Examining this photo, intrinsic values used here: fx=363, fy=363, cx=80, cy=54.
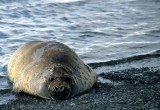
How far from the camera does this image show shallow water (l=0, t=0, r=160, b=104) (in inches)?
363

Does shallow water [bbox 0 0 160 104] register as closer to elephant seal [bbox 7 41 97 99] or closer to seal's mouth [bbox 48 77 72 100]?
elephant seal [bbox 7 41 97 99]

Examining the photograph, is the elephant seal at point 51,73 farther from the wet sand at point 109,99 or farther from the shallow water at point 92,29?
the shallow water at point 92,29

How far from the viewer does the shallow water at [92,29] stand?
30.3 ft

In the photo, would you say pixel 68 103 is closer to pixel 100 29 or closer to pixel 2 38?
pixel 2 38

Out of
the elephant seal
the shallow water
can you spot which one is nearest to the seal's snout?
the elephant seal

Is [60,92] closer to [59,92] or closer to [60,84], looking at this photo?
[59,92]

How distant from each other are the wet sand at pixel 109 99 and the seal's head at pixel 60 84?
11 centimetres

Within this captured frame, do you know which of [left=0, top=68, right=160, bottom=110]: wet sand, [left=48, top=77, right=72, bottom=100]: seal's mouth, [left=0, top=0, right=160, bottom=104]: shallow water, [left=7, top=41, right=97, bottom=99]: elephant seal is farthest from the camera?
[left=0, top=0, right=160, bottom=104]: shallow water

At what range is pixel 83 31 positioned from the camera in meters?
12.5

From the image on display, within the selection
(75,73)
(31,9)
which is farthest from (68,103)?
(31,9)

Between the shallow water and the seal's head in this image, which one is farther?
the shallow water

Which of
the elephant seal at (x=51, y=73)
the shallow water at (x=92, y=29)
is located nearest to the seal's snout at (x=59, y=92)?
the elephant seal at (x=51, y=73)

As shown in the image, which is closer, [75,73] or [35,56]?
[75,73]

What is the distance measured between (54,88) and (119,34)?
720 cm
